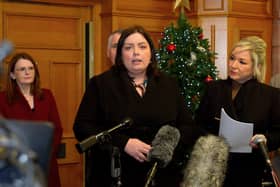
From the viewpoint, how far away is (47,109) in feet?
12.2

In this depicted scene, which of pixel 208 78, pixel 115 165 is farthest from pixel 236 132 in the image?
pixel 208 78

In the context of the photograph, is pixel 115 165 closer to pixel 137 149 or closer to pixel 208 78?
pixel 137 149

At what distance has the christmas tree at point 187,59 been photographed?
4.73m

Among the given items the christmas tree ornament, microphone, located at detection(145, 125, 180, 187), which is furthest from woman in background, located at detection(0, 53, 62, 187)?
the christmas tree ornament

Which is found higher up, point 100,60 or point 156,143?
point 100,60

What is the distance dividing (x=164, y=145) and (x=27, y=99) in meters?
1.65

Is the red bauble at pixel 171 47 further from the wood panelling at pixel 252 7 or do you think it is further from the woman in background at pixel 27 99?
the woman in background at pixel 27 99

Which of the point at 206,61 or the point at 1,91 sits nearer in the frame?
the point at 1,91

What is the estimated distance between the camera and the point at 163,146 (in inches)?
91.0

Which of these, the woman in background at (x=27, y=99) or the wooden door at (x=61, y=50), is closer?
the woman in background at (x=27, y=99)

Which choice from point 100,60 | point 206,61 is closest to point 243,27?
point 206,61

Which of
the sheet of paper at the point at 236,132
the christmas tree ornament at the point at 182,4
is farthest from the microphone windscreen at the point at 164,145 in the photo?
the christmas tree ornament at the point at 182,4

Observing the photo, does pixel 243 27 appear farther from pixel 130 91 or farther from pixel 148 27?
pixel 130 91

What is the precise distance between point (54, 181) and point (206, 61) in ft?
5.93
